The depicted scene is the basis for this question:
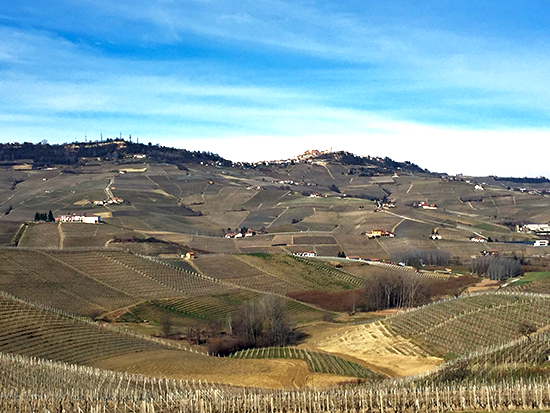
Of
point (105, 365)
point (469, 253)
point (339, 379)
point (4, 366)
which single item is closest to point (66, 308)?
point (105, 365)

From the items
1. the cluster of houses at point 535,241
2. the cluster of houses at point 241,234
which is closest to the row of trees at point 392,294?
the cluster of houses at point 535,241

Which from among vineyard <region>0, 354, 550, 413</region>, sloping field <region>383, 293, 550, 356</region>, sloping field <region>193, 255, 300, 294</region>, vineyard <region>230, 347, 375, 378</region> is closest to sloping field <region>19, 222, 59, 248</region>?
sloping field <region>193, 255, 300, 294</region>

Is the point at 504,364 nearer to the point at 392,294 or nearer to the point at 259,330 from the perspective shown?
the point at 259,330

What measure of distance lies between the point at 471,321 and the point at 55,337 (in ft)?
114

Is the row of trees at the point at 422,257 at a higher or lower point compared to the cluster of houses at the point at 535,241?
lower

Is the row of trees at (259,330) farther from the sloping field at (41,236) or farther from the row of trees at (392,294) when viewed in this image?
the sloping field at (41,236)

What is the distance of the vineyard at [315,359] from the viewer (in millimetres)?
51438

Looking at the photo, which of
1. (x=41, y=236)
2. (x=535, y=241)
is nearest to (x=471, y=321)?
(x=41, y=236)

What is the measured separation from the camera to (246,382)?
4650 centimetres

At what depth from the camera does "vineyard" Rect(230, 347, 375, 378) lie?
2025 inches

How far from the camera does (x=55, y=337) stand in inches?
2312

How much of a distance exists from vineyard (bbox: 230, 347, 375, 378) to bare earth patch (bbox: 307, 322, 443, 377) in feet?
5.73

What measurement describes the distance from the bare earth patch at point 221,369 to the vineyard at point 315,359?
48.1 inches

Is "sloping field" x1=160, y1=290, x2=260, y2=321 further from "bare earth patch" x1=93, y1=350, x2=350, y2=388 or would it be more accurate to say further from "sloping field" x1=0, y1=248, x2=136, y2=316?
"bare earth patch" x1=93, y1=350, x2=350, y2=388
